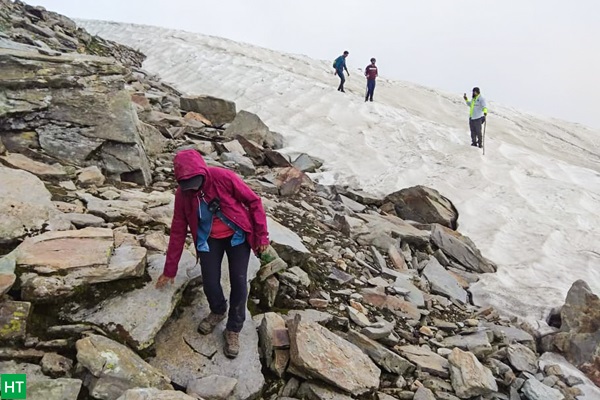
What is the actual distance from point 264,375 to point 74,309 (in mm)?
1932

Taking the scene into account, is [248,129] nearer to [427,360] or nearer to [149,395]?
[427,360]

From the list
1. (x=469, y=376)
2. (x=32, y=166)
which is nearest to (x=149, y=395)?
(x=469, y=376)

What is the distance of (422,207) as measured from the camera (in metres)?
10.9

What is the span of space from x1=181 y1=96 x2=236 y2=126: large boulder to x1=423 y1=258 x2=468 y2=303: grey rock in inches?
341

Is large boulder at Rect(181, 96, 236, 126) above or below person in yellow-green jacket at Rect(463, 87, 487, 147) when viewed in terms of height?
below

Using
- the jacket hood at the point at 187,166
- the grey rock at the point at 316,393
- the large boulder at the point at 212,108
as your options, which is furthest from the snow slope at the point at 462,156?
the jacket hood at the point at 187,166

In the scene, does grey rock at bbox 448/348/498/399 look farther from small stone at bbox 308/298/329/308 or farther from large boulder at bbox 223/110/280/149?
large boulder at bbox 223/110/280/149

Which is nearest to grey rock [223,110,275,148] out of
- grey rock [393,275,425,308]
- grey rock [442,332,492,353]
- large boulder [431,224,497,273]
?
large boulder [431,224,497,273]

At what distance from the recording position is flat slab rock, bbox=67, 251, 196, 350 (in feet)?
13.7

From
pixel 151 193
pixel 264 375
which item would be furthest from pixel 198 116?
pixel 264 375

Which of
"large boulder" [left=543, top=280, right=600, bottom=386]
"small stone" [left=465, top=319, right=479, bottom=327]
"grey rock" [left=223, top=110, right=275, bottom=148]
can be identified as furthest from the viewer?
"grey rock" [left=223, top=110, right=275, bottom=148]

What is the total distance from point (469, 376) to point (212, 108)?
1170 cm

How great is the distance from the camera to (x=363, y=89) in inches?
961

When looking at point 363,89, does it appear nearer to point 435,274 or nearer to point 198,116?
point 198,116
